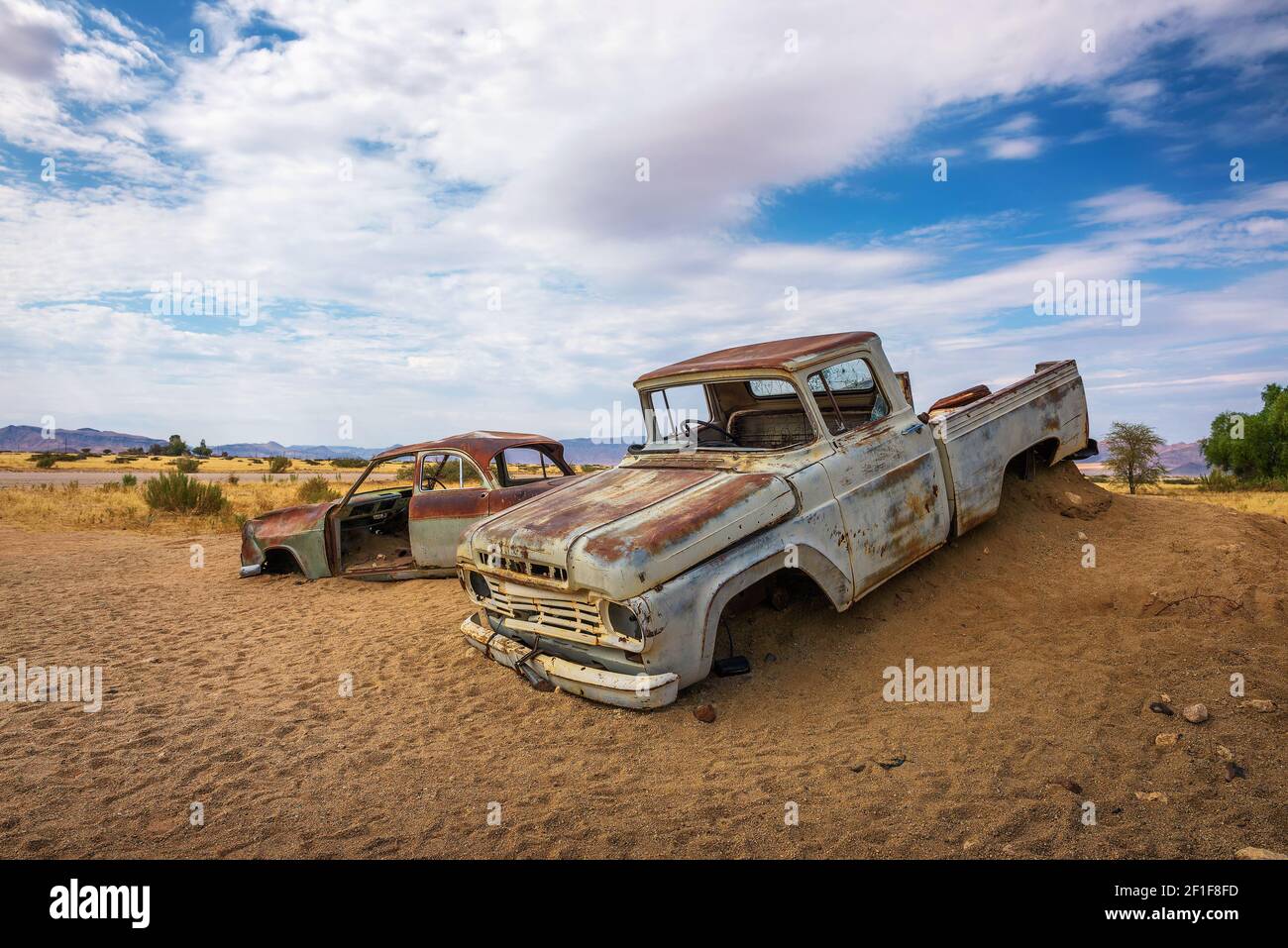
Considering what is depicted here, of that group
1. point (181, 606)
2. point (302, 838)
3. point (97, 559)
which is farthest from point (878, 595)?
point (97, 559)

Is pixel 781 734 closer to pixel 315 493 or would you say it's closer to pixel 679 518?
pixel 679 518

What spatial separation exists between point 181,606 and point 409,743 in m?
5.04

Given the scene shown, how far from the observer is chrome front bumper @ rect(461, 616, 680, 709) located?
3.98 m

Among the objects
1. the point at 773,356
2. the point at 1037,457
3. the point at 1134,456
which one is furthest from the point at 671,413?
the point at 1134,456

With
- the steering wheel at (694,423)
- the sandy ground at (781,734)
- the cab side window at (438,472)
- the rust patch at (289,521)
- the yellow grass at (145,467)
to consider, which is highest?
the yellow grass at (145,467)

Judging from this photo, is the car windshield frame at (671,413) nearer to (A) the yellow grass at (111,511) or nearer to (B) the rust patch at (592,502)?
(B) the rust patch at (592,502)

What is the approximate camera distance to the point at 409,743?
4113 mm

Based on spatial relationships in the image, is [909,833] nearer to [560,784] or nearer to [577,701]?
[560,784]

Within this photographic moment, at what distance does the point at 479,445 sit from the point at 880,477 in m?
4.31

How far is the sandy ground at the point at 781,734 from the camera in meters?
3.05

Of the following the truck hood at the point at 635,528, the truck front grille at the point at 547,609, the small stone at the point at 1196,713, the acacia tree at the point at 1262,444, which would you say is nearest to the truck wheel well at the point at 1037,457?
the small stone at the point at 1196,713

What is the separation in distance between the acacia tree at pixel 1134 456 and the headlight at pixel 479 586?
27.0m

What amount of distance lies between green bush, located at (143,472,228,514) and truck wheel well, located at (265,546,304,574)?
7640 mm

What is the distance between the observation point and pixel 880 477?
490cm
